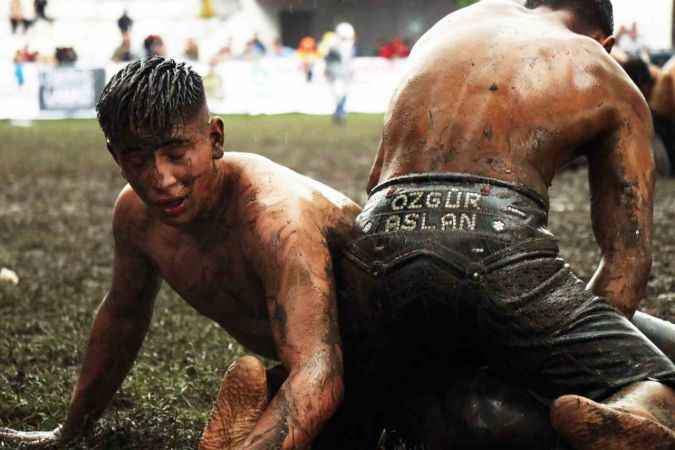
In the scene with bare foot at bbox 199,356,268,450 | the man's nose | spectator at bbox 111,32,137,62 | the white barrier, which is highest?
the man's nose

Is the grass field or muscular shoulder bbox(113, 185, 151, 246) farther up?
muscular shoulder bbox(113, 185, 151, 246)

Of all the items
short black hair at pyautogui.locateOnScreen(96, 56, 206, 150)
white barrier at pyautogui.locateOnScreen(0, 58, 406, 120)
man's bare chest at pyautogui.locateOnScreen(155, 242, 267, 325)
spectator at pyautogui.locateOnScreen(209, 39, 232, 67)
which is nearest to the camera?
short black hair at pyautogui.locateOnScreen(96, 56, 206, 150)

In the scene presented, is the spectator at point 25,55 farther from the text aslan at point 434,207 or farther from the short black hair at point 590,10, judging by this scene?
the text aslan at point 434,207

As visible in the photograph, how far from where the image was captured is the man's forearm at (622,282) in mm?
3070

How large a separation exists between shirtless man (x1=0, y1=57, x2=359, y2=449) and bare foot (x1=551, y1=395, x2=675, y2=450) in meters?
0.51

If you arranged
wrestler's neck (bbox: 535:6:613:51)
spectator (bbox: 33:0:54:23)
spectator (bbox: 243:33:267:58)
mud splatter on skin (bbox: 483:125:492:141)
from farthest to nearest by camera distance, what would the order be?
spectator (bbox: 33:0:54:23)
spectator (bbox: 243:33:267:58)
wrestler's neck (bbox: 535:6:613:51)
mud splatter on skin (bbox: 483:125:492:141)

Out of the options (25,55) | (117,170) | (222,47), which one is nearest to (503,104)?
(117,170)

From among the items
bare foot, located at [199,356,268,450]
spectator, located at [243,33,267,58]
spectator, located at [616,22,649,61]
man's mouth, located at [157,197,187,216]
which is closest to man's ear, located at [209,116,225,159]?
man's mouth, located at [157,197,187,216]

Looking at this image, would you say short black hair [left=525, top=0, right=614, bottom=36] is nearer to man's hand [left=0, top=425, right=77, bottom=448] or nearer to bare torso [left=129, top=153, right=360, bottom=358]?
bare torso [left=129, top=153, right=360, bottom=358]

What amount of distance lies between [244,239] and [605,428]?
98 cm

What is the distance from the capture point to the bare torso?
119 inches

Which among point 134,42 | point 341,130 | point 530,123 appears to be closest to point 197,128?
point 530,123

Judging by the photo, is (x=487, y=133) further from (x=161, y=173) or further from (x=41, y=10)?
(x=41, y=10)

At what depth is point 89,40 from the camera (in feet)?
95.6
